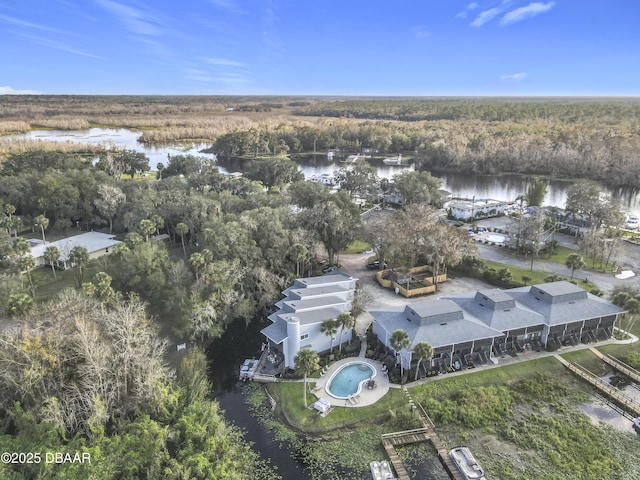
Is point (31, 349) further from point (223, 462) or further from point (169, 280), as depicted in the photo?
point (169, 280)

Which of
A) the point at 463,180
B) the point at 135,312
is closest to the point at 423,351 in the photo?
the point at 135,312

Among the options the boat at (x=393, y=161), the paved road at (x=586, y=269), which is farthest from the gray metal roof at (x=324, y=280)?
the boat at (x=393, y=161)

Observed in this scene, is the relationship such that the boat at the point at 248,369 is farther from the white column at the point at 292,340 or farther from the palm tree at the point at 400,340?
the palm tree at the point at 400,340

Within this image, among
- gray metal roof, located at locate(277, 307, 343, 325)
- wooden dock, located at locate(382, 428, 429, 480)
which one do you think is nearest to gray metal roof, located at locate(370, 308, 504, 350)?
gray metal roof, located at locate(277, 307, 343, 325)

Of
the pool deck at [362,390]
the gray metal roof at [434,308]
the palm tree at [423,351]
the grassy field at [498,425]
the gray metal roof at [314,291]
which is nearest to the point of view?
the grassy field at [498,425]

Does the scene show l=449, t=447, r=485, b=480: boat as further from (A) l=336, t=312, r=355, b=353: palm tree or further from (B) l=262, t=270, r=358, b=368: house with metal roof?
(B) l=262, t=270, r=358, b=368: house with metal roof
